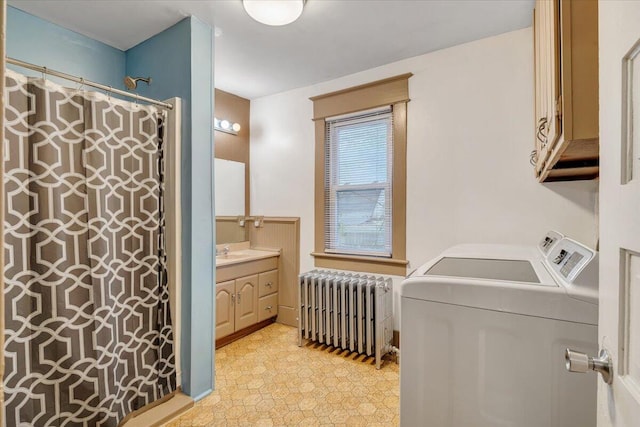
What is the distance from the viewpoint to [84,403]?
1551 millimetres

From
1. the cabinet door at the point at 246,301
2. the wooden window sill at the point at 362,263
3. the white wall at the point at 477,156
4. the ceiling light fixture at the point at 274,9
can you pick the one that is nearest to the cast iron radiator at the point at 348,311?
the wooden window sill at the point at 362,263

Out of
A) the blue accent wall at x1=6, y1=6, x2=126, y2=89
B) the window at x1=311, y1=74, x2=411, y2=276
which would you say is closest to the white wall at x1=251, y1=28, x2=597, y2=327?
the window at x1=311, y1=74, x2=411, y2=276

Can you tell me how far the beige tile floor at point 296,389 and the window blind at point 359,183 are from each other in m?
0.94

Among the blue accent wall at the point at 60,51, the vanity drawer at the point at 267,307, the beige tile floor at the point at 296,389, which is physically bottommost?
the beige tile floor at the point at 296,389

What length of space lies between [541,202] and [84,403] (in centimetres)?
284

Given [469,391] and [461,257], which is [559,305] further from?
[461,257]

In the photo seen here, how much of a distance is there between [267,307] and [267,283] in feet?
0.77

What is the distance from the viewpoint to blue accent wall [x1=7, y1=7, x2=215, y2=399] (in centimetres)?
192

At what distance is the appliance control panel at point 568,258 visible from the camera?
1.08 metres

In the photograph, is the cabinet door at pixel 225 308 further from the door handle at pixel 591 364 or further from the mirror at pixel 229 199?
the door handle at pixel 591 364

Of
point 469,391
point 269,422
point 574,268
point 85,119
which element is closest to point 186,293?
point 269,422

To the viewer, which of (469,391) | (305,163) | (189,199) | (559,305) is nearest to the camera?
(559,305)

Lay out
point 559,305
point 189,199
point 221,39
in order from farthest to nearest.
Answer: point 221,39
point 189,199
point 559,305

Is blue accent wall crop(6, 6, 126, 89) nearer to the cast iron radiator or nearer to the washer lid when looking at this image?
the cast iron radiator
